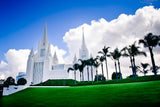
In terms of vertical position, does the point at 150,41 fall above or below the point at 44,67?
above

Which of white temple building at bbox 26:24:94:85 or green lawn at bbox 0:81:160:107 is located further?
white temple building at bbox 26:24:94:85

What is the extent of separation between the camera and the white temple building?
78.5 metres

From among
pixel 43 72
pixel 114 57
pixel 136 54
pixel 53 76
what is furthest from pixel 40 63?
pixel 136 54

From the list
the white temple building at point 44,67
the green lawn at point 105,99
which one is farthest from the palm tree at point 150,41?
the white temple building at point 44,67

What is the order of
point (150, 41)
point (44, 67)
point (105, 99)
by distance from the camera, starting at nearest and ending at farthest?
1. point (105, 99)
2. point (150, 41)
3. point (44, 67)

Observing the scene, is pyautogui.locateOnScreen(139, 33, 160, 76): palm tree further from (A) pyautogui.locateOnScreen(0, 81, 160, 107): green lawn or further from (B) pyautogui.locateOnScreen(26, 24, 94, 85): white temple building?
(B) pyautogui.locateOnScreen(26, 24, 94, 85): white temple building

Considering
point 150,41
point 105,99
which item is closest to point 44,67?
point 150,41

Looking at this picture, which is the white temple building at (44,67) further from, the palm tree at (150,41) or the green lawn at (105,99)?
the green lawn at (105,99)

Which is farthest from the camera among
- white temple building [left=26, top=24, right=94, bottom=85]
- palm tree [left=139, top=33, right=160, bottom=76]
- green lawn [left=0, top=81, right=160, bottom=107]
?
white temple building [left=26, top=24, right=94, bottom=85]

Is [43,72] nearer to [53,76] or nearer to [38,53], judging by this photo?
[53,76]

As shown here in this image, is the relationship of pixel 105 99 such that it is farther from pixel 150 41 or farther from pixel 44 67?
pixel 44 67

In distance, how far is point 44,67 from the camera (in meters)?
80.4

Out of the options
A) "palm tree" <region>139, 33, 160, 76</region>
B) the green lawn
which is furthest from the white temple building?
the green lawn

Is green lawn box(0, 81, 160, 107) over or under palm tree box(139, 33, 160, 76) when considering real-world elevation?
under
